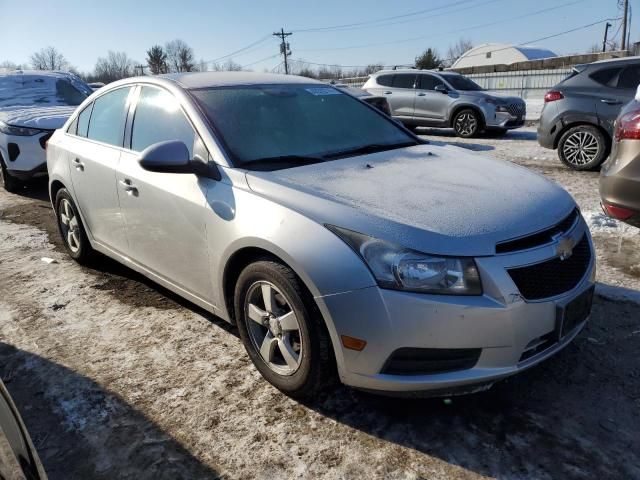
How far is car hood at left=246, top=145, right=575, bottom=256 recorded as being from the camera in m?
2.20

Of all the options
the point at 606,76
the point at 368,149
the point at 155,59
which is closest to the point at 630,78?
the point at 606,76

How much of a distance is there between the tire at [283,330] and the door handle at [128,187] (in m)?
1.15

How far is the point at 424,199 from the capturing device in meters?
2.48

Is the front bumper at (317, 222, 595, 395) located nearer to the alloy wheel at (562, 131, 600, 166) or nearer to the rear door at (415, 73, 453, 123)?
the alloy wheel at (562, 131, 600, 166)

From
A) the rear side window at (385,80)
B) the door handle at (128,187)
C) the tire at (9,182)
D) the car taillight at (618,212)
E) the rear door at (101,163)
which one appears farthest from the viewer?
the rear side window at (385,80)

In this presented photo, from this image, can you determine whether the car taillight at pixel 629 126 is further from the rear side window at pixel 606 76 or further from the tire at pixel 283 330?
the rear side window at pixel 606 76

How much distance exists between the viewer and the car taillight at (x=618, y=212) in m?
3.79

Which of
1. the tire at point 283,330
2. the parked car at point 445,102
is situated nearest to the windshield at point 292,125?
the tire at point 283,330

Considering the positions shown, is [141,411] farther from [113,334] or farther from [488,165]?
[488,165]

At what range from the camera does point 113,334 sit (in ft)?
11.3

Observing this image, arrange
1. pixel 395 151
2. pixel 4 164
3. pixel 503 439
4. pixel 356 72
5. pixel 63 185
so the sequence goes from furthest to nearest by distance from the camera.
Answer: pixel 356 72
pixel 4 164
pixel 63 185
pixel 395 151
pixel 503 439

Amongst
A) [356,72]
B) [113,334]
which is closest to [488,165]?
[113,334]

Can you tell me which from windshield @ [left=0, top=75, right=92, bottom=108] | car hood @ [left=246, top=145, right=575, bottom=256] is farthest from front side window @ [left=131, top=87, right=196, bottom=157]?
windshield @ [left=0, top=75, right=92, bottom=108]

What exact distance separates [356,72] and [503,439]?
83.9m
